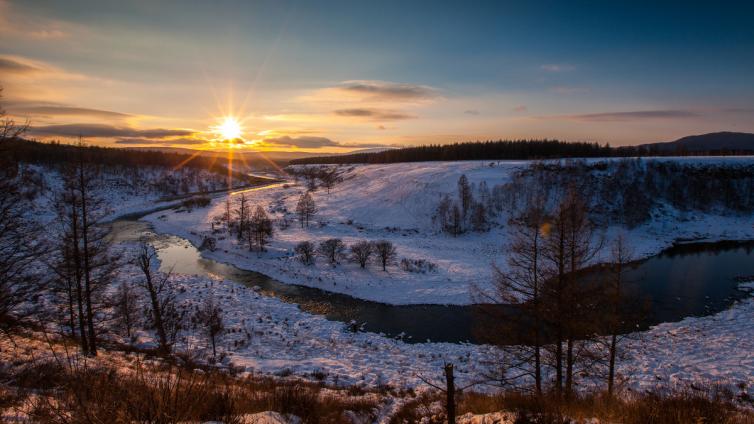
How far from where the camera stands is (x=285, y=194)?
86750 mm

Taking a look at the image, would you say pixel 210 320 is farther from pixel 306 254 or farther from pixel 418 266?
pixel 418 266

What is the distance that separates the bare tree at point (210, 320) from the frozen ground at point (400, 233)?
9024 mm

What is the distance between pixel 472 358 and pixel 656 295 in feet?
64.8

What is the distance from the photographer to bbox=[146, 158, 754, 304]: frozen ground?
31422 mm

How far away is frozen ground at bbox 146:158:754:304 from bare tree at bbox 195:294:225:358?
9.02 m

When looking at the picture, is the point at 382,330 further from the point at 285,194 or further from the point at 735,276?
the point at 285,194

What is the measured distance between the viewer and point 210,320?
20.7 metres

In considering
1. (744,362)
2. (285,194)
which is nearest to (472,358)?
(744,362)

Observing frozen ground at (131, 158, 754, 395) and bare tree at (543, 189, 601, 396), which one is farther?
frozen ground at (131, 158, 754, 395)

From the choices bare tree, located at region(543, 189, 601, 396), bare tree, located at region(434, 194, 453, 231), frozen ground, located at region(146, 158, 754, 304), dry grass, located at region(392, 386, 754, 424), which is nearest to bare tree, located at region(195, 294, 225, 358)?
frozen ground, located at region(146, 158, 754, 304)

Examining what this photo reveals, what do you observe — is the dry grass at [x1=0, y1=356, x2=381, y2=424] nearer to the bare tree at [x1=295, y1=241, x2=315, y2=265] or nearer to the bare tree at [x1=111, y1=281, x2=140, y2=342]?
the bare tree at [x1=111, y1=281, x2=140, y2=342]

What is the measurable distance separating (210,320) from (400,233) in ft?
116

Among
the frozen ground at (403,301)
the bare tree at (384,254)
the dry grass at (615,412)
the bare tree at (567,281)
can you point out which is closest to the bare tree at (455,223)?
the frozen ground at (403,301)

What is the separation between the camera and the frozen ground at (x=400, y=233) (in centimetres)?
3142
